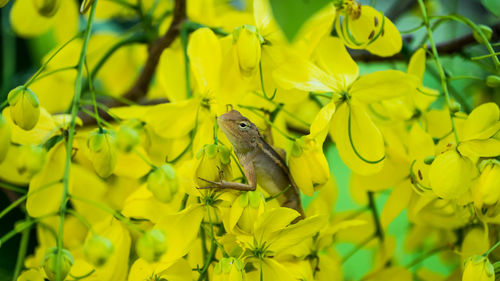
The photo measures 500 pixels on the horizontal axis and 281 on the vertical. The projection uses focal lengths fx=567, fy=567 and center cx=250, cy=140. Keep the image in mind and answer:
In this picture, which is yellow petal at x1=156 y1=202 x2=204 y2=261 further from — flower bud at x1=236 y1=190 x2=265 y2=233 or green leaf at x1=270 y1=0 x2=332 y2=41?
green leaf at x1=270 y1=0 x2=332 y2=41

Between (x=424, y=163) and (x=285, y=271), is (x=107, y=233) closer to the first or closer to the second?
(x=285, y=271)

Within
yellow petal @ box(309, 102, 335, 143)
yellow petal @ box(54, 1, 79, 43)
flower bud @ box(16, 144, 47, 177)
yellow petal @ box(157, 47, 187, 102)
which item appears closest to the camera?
flower bud @ box(16, 144, 47, 177)

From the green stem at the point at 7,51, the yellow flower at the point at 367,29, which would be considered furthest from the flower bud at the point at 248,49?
the green stem at the point at 7,51

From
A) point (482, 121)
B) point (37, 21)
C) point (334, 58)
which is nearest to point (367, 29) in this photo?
point (334, 58)

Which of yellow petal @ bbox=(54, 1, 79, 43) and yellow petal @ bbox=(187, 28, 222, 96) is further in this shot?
yellow petal @ bbox=(54, 1, 79, 43)

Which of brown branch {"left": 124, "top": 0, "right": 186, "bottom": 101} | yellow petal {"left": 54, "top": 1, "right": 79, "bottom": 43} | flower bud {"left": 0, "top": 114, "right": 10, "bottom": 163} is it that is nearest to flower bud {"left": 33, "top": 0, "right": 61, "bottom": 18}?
flower bud {"left": 0, "top": 114, "right": 10, "bottom": 163}

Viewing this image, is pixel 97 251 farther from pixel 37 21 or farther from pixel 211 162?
pixel 37 21
